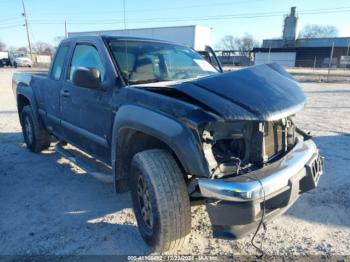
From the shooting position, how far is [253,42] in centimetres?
9206

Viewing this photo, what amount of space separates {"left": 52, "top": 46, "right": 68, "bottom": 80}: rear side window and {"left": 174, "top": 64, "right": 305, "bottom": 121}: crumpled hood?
2438 mm

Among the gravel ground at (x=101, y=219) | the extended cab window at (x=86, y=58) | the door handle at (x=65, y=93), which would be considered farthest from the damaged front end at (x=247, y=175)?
the door handle at (x=65, y=93)

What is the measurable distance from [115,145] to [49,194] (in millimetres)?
1453

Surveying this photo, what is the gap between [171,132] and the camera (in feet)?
8.16

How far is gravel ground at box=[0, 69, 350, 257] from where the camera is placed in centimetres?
296

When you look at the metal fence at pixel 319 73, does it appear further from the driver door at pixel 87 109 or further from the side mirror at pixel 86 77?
the side mirror at pixel 86 77

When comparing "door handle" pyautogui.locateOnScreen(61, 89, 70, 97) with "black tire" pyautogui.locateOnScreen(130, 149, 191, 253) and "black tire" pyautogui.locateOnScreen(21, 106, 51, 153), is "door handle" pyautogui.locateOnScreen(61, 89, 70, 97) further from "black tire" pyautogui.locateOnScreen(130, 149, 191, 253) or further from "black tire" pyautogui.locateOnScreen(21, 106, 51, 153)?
"black tire" pyautogui.locateOnScreen(130, 149, 191, 253)

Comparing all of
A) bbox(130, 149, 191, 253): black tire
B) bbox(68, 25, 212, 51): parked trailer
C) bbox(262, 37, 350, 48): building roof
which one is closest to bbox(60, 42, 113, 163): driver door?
bbox(130, 149, 191, 253): black tire

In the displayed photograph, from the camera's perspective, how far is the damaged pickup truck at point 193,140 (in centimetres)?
237

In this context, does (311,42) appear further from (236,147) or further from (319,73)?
(236,147)

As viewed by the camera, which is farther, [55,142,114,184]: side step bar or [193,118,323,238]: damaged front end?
[55,142,114,184]: side step bar

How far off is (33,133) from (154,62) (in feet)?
9.64

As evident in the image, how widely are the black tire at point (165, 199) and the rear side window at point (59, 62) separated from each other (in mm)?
2345

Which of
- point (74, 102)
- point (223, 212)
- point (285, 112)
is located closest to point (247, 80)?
point (285, 112)
